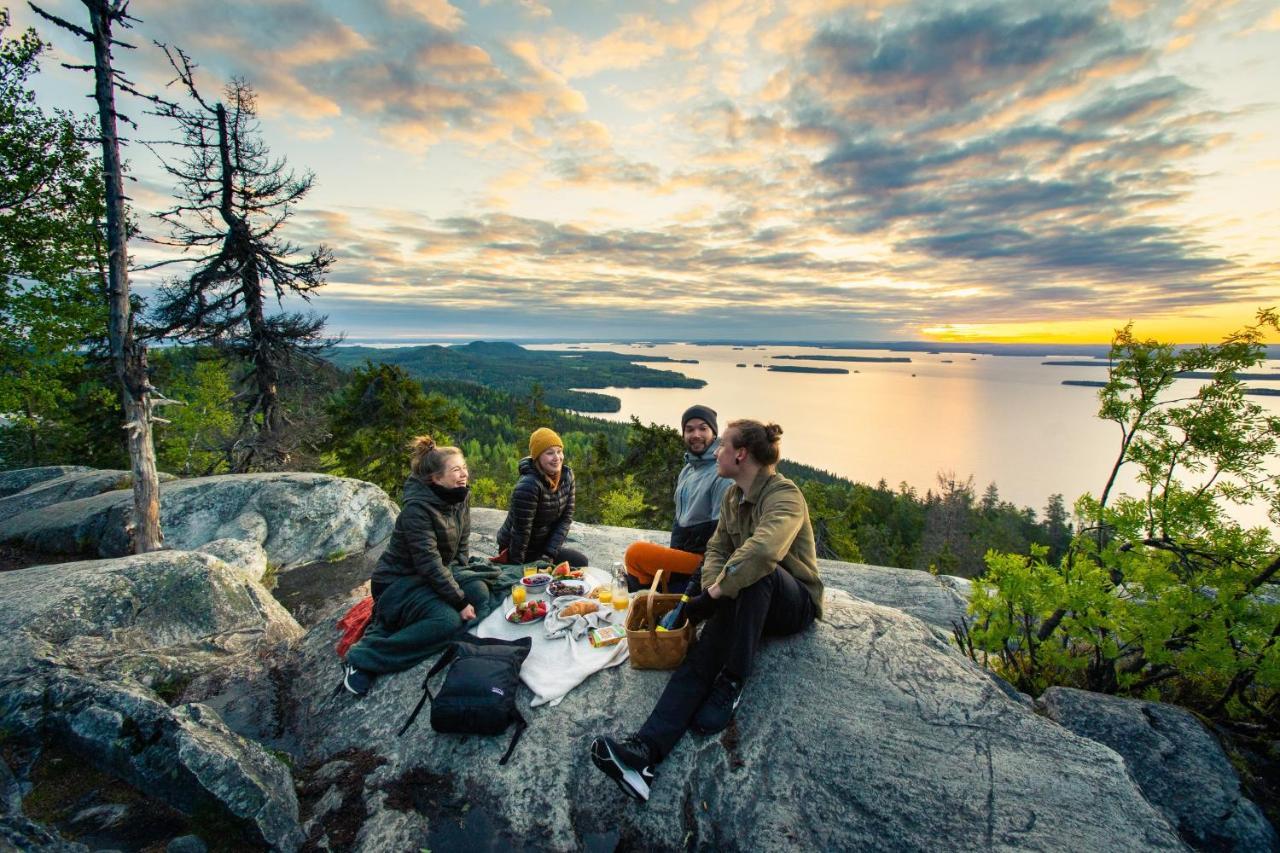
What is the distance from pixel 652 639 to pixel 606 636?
0.66 metres

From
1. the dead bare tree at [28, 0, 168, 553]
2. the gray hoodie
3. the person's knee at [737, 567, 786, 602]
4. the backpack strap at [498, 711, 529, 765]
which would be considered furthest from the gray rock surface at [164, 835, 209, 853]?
the dead bare tree at [28, 0, 168, 553]

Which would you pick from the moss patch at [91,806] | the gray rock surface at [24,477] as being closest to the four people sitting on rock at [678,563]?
the moss patch at [91,806]

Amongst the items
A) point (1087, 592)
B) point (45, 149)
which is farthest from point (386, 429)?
point (1087, 592)

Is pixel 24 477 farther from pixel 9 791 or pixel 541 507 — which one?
pixel 541 507

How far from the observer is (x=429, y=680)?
418 cm

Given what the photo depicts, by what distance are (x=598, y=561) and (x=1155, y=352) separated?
719cm

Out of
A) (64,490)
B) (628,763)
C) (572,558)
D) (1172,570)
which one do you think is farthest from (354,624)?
(64,490)

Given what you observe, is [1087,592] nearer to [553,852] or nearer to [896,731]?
[896,731]

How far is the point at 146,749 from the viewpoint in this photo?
3098 mm

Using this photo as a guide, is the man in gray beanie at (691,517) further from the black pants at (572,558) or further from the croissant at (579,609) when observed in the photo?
the black pants at (572,558)

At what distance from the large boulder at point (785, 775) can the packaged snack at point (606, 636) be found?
0.91ft

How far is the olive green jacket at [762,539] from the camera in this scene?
3.53 meters

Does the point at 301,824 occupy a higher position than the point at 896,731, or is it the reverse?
the point at 896,731

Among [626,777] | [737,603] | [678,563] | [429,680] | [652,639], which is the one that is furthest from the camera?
[678,563]
